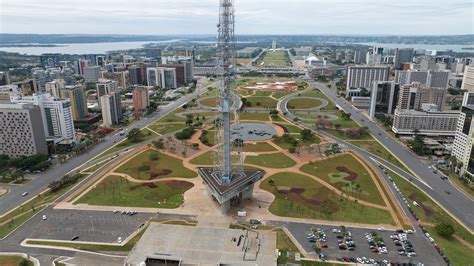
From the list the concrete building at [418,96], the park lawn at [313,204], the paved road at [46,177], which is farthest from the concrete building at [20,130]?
the concrete building at [418,96]

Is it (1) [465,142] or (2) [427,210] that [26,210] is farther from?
(1) [465,142]

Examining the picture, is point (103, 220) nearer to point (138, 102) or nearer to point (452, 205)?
point (452, 205)

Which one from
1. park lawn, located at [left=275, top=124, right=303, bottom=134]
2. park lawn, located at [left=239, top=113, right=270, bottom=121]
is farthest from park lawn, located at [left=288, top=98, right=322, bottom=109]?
park lawn, located at [left=275, top=124, right=303, bottom=134]

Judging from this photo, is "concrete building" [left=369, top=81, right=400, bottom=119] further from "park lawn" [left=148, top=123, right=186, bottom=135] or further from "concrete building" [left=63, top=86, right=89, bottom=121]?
"concrete building" [left=63, top=86, right=89, bottom=121]

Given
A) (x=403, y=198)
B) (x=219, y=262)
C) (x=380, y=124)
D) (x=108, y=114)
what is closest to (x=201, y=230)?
(x=219, y=262)

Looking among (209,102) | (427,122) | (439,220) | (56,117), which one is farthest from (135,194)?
(209,102)

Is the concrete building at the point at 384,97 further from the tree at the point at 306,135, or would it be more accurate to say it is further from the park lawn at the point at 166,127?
the park lawn at the point at 166,127

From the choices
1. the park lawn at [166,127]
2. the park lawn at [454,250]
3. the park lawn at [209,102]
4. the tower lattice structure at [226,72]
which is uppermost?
the tower lattice structure at [226,72]
